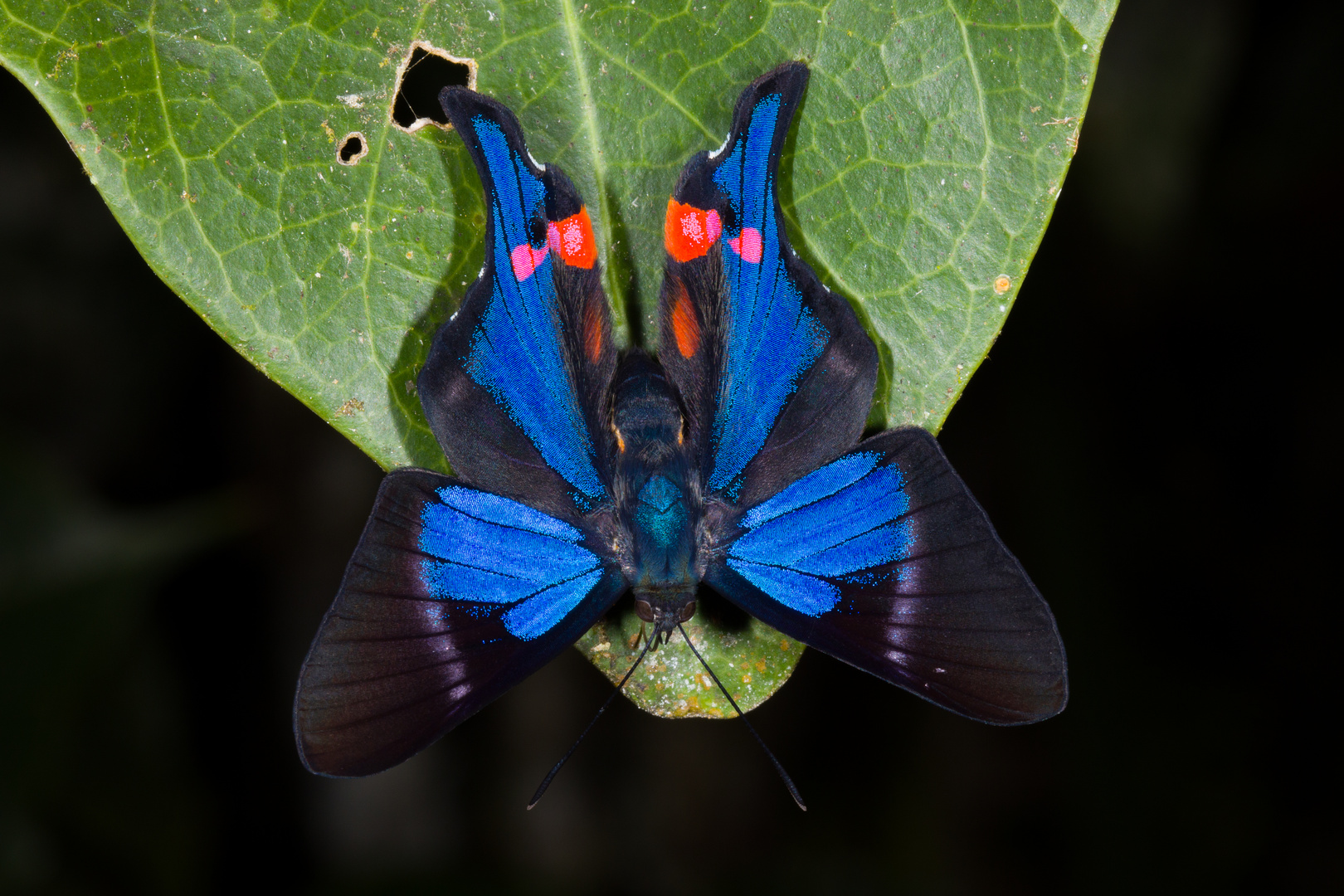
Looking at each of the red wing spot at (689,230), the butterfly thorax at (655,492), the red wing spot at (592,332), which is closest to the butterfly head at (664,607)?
the butterfly thorax at (655,492)

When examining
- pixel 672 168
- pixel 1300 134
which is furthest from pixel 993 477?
pixel 672 168

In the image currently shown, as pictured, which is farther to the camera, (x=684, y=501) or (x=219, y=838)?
(x=219, y=838)

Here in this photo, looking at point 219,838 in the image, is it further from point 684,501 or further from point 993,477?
point 993,477

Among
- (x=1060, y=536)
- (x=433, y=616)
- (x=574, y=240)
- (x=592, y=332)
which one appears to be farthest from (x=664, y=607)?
(x=1060, y=536)

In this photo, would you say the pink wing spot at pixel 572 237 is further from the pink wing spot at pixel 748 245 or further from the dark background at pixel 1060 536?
the dark background at pixel 1060 536

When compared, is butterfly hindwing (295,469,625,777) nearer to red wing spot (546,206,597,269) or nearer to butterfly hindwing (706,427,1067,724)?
butterfly hindwing (706,427,1067,724)
